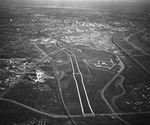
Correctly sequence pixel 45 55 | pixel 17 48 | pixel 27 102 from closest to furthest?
pixel 27 102, pixel 45 55, pixel 17 48

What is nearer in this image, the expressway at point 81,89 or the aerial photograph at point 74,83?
the aerial photograph at point 74,83

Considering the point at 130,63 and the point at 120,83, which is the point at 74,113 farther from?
the point at 130,63

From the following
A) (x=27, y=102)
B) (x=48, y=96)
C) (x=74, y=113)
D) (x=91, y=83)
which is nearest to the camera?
(x=74, y=113)

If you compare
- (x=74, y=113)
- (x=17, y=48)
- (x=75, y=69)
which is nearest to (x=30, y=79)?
(x=75, y=69)

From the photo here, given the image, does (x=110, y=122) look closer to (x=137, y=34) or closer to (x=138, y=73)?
(x=138, y=73)

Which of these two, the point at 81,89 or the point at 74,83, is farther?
the point at 74,83

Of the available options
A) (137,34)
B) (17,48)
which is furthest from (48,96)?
(137,34)

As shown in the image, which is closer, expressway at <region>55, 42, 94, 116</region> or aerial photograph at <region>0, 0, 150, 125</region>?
aerial photograph at <region>0, 0, 150, 125</region>

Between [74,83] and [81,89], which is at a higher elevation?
[74,83]

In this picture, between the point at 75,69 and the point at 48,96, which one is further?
the point at 75,69
